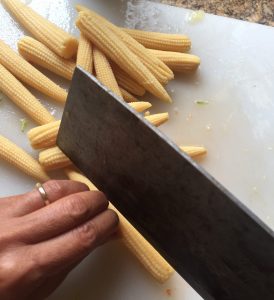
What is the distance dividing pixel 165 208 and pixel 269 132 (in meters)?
0.50

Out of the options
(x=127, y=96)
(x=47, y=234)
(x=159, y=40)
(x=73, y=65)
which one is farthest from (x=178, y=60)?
(x=47, y=234)

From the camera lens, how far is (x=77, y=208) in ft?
3.68

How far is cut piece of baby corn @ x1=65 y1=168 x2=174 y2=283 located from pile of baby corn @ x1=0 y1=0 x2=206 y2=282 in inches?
5.4

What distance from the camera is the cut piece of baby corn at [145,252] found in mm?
1237

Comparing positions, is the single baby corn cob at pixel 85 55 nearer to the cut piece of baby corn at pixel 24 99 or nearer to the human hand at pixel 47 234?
the cut piece of baby corn at pixel 24 99

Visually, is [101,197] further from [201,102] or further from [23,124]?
[201,102]

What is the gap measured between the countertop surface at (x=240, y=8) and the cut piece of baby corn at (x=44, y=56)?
0.46 metres

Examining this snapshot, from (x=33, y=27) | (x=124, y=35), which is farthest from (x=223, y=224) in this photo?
(x=33, y=27)

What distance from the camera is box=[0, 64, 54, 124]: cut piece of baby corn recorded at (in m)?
1.37

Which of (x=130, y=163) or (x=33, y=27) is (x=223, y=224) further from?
(x=33, y=27)

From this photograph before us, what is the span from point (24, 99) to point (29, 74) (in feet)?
0.24

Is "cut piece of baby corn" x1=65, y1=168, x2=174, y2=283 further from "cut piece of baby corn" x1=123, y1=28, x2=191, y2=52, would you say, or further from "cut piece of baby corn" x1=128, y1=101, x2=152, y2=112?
"cut piece of baby corn" x1=123, y1=28, x2=191, y2=52

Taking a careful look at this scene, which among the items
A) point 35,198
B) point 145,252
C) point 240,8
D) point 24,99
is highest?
point 240,8

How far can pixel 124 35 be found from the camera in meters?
1.45
